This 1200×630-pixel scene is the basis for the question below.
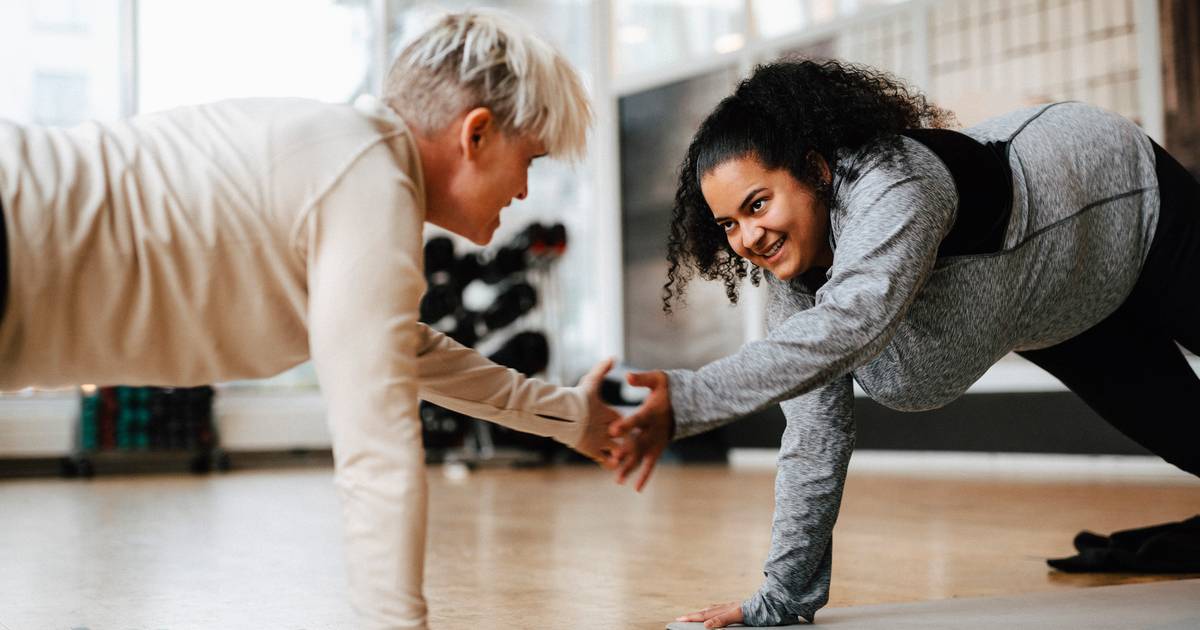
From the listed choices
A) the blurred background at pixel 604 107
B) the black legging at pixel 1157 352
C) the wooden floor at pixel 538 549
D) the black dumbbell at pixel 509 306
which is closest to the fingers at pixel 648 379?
the wooden floor at pixel 538 549

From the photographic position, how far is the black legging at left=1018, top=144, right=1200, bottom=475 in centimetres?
173

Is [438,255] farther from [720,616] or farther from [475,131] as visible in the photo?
[475,131]

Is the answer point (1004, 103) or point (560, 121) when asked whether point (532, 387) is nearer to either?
point (560, 121)

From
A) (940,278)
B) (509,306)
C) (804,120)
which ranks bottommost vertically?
(509,306)

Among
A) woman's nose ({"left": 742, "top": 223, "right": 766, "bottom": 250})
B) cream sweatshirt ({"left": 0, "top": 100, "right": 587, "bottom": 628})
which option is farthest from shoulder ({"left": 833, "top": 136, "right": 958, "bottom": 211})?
cream sweatshirt ({"left": 0, "top": 100, "right": 587, "bottom": 628})

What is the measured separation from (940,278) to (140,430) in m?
6.00

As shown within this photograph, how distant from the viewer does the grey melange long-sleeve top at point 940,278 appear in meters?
1.39

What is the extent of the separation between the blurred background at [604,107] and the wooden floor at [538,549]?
151cm

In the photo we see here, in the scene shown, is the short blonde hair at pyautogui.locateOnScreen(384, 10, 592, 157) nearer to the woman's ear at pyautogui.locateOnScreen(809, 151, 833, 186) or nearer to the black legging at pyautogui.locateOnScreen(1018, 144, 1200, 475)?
the woman's ear at pyautogui.locateOnScreen(809, 151, 833, 186)

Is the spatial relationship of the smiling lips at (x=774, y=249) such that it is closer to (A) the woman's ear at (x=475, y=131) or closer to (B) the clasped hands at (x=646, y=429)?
(B) the clasped hands at (x=646, y=429)

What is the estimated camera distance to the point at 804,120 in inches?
61.1

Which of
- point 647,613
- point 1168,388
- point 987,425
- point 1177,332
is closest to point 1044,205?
point 1177,332

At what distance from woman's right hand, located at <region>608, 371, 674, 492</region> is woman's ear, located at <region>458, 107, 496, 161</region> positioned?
1.08 ft

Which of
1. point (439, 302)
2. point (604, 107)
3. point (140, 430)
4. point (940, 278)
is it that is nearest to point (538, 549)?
point (940, 278)
